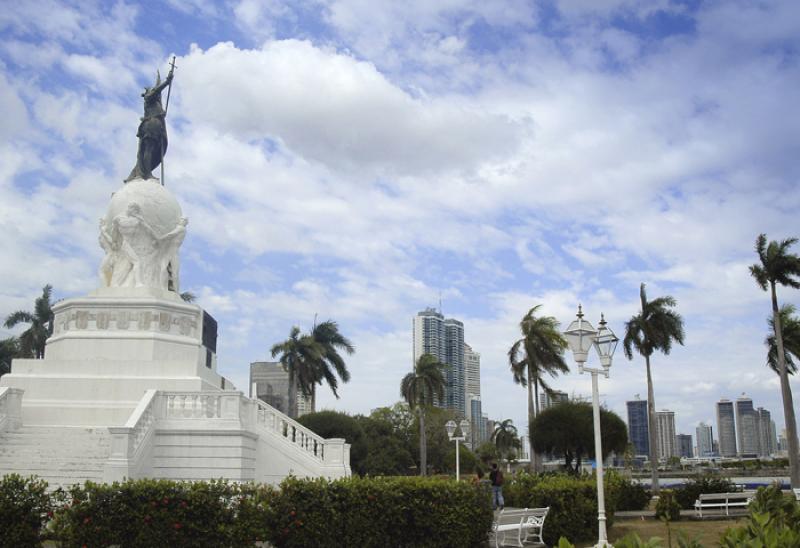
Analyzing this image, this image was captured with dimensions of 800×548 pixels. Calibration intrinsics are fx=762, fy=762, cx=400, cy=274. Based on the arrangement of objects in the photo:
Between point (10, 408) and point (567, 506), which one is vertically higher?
point (10, 408)

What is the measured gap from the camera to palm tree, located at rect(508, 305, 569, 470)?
45.9 metres

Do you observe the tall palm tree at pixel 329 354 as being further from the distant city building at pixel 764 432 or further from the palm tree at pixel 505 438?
the distant city building at pixel 764 432

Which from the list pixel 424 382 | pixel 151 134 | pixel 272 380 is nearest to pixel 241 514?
pixel 151 134

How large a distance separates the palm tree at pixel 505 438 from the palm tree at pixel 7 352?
58.1 meters

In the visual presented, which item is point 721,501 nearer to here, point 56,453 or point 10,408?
point 56,453

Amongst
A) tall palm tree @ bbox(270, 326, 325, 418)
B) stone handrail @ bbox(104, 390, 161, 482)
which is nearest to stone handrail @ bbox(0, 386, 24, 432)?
stone handrail @ bbox(104, 390, 161, 482)

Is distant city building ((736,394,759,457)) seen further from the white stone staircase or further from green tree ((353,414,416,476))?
the white stone staircase

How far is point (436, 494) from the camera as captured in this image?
43.4 feet

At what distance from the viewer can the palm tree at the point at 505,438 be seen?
95.1 metres

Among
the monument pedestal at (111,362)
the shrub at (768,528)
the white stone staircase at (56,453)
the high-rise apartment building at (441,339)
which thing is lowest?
the shrub at (768,528)

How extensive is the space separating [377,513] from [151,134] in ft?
78.4

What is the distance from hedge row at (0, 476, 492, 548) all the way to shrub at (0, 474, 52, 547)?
0.05 feet

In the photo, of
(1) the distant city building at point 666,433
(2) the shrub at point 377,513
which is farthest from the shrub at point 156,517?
(1) the distant city building at point 666,433

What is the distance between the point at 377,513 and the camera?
1291 cm
